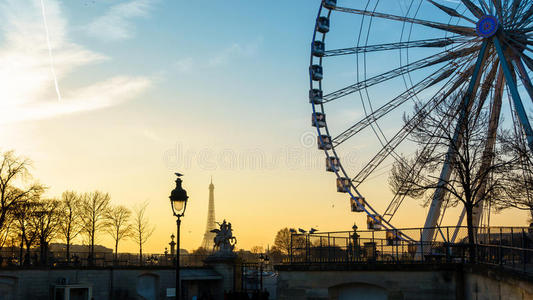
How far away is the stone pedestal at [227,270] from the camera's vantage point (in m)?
44.9

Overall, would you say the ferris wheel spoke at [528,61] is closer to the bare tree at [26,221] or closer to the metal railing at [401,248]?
the metal railing at [401,248]

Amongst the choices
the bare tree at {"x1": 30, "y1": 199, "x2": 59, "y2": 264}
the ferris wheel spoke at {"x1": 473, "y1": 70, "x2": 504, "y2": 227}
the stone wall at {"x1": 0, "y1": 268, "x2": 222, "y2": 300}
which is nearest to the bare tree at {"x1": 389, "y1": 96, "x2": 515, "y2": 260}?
the ferris wheel spoke at {"x1": 473, "y1": 70, "x2": 504, "y2": 227}

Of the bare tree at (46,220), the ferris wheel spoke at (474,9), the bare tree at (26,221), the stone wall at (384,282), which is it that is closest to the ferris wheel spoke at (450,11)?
the ferris wheel spoke at (474,9)

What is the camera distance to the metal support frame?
30688 millimetres

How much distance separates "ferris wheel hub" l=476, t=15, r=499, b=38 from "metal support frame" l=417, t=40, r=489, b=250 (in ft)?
1.97

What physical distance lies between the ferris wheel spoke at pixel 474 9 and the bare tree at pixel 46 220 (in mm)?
42397

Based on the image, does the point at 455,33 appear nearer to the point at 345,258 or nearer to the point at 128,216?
the point at 345,258

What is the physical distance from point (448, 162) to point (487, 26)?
7843mm

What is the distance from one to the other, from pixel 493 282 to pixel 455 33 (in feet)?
62.1

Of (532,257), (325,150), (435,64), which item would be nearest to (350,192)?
(325,150)

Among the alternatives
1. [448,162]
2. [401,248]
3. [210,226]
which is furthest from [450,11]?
[210,226]

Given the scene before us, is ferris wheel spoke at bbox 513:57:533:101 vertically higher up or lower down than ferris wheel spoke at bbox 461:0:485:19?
lower down

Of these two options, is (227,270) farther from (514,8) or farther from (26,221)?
(26,221)

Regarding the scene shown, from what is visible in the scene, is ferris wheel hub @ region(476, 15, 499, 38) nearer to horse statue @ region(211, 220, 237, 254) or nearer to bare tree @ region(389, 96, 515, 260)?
bare tree @ region(389, 96, 515, 260)
